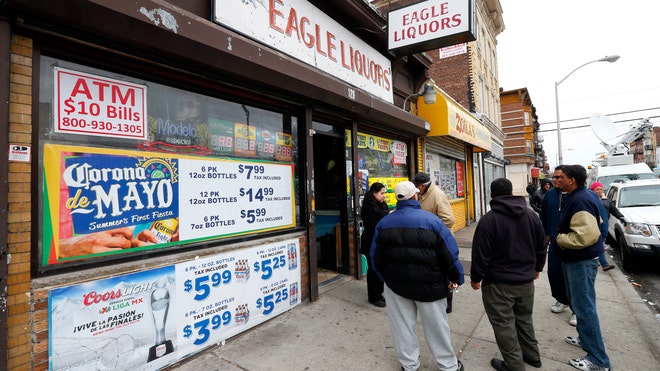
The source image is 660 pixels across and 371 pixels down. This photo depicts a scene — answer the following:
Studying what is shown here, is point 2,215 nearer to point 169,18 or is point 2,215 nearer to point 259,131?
point 169,18

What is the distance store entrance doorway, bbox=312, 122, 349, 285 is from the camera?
5875 mm

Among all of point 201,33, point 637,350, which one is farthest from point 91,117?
point 637,350

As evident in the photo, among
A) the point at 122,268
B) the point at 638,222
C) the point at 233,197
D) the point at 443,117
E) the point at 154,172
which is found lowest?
the point at 638,222

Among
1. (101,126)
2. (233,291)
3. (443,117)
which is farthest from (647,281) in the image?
(101,126)

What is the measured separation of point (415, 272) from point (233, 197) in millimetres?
2233

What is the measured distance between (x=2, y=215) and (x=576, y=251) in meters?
4.65

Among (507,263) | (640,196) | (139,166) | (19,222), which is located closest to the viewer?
(19,222)

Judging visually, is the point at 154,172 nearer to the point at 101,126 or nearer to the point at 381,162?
the point at 101,126

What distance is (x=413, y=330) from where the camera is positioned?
2926 mm

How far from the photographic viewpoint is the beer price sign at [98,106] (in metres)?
2.55

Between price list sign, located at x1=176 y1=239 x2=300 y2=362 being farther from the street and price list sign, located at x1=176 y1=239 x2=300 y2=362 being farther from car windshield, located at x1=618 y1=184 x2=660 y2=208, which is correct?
car windshield, located at x1=618 y1=184 x2=660 y2=208

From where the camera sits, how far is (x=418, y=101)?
8562 mm

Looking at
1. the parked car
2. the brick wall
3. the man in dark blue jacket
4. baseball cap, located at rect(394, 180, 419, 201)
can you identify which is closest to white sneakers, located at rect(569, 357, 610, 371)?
the man in dark blue jacket

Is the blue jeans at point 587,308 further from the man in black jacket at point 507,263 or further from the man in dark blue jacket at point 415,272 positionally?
the man in dark blue jacket at point 415,272
